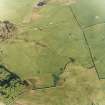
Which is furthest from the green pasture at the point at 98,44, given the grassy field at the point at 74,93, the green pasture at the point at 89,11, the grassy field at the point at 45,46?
the green pasture at the point at 89,11

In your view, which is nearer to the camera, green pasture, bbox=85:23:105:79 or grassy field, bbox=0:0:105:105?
grassy field, bbox=0:0:105:105

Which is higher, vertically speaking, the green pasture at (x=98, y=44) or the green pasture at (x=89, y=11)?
the green pasture at (x=89, y=11)

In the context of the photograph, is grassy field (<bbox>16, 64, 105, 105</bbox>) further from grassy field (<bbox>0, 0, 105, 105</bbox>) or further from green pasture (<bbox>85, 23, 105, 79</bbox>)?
green pasture (<bbox>85, 23, 105, 79</bbox>)

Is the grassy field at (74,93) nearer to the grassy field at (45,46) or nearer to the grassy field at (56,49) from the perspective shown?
the grassy field at (56,49)

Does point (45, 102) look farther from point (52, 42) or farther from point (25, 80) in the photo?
point (52, 42)

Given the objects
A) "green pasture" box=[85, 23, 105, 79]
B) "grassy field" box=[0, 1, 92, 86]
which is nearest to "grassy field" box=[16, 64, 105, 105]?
"green pasture" box=[85, 23, 105, 79]

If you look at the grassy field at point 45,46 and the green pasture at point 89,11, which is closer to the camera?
the grassy field at point 45,46

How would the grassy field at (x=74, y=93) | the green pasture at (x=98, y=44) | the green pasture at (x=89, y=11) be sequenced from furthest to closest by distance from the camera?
the green pasture at (x=89, y=11), the green pasture at (x=98, y=44), the grassy field at (x=74, y=93)

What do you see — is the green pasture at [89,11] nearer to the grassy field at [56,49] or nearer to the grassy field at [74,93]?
the grassy field at [56,49]

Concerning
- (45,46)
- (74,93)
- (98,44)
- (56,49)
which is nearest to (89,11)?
(98,44)

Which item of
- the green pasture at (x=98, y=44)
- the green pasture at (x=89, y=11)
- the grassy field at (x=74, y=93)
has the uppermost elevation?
the green pasture at (x=89, y=11)

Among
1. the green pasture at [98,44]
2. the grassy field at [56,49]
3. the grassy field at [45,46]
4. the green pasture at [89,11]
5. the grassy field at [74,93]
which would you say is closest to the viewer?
the grassy field at [74,93]
